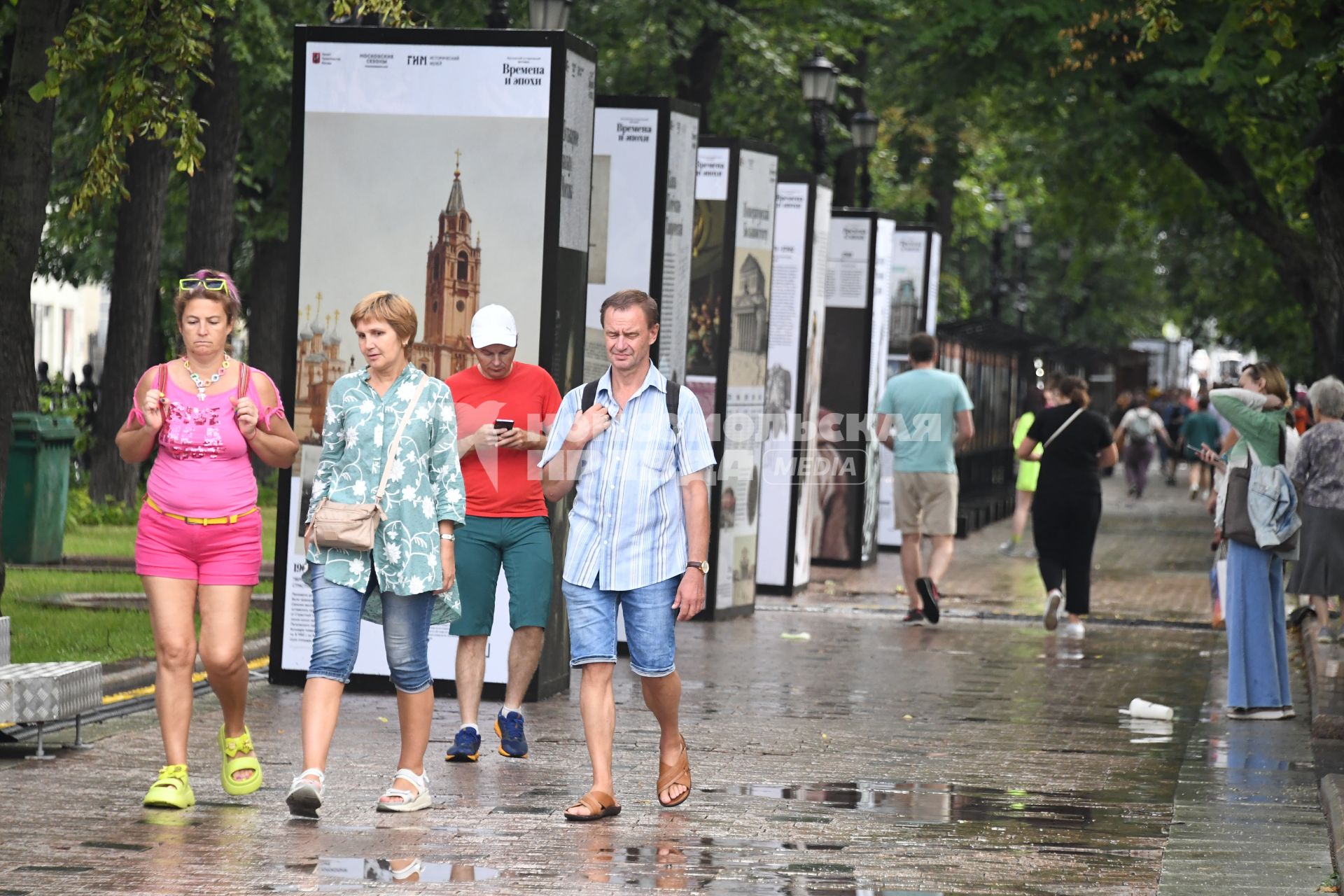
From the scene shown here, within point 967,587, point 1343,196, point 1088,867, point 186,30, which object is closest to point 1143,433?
point 967,587

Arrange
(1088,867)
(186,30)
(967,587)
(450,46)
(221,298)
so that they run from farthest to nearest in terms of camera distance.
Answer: (967,587), (186,30), (450,46), (221,298), (1088,867)

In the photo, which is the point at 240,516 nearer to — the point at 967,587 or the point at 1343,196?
the point at 1343,196

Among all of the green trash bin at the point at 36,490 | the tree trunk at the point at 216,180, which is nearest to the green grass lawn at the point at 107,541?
the green trash bin at the point at 36,490

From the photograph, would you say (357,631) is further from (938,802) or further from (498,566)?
(938,802)

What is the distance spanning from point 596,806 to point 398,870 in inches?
41.7

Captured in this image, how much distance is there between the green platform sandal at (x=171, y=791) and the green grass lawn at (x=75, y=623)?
375 centimetres

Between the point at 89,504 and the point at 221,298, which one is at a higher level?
the point at 221,298

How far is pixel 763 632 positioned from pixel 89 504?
952cm

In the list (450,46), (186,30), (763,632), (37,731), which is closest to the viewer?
(37,731)

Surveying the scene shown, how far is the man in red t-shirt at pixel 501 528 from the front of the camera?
322 inches

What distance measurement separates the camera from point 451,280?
9891 mm

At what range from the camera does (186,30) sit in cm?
1056

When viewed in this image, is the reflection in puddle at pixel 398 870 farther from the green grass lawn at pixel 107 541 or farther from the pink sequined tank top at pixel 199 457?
the green grass lawn at pixel 107 541

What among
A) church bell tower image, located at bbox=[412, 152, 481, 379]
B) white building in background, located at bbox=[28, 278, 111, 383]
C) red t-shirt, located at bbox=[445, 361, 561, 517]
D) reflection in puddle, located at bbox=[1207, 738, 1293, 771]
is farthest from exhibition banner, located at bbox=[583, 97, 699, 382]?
white building in background, located at bbox=[28, 278, 111, 383]
